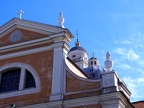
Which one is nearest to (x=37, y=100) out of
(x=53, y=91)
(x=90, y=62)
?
(x=53, y=91)

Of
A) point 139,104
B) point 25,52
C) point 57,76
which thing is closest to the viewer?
point 57,76

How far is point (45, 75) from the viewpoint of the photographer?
48.1 feet

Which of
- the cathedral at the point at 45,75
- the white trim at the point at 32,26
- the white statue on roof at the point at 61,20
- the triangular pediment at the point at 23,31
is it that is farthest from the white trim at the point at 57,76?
the white statue on roof at the point at 61,20

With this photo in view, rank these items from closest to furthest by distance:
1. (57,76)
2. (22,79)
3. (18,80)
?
(57,76), (22,79), (18,80)

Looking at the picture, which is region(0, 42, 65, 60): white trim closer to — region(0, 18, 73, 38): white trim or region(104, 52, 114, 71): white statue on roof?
region(0, 18, 73, 38): white trim

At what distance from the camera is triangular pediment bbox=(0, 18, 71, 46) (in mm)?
15667

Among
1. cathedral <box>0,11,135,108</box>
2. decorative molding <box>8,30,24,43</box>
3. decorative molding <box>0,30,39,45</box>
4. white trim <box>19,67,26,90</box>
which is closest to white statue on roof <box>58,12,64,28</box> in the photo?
cathedral <box>0,11,135,108</box>

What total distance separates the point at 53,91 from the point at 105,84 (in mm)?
2517

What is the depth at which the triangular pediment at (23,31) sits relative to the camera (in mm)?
15667

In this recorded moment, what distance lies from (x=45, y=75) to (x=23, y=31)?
3.22 m

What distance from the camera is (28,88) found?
14742 mm

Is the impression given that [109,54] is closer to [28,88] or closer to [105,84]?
[105,84]

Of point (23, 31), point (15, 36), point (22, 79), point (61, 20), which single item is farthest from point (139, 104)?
point (15, 36)

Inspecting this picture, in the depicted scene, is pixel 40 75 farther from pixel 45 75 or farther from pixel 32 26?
pixel 32 26
